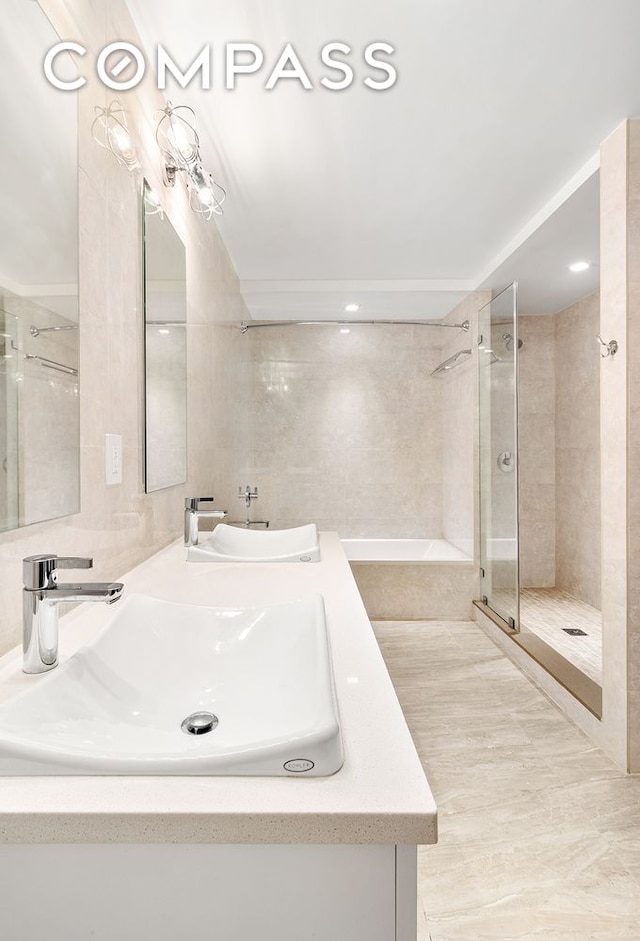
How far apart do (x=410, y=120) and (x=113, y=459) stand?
1635 mm

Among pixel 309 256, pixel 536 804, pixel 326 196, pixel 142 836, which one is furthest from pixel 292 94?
pixel 536 804

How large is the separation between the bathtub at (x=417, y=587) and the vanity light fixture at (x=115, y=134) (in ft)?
9.94

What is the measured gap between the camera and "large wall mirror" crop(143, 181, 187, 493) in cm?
173

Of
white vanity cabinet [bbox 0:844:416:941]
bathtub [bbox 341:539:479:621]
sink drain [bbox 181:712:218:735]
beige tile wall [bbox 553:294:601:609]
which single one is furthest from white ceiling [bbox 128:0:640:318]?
bathtub [bbox 341:539:479:621]

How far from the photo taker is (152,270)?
176 centimetres

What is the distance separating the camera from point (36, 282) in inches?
A: 39.4

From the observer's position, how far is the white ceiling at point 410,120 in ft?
5.20

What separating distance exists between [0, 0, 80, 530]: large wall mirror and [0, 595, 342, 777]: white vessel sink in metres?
0.28

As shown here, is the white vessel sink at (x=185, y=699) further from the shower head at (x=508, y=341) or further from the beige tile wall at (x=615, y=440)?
the shower head at (x=508, y=341)

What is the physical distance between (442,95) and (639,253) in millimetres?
880

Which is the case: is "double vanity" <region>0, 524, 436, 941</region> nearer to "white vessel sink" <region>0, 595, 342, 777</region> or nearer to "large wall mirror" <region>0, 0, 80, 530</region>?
"white vessel sink" <region>0, 595, 342, 777</region>

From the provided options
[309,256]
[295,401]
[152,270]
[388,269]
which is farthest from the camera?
[295,401]

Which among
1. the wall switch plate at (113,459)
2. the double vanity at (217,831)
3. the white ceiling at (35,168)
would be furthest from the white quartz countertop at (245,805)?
the wall switch plate at (113,459)

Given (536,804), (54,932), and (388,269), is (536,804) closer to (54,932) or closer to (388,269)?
(54,932)
